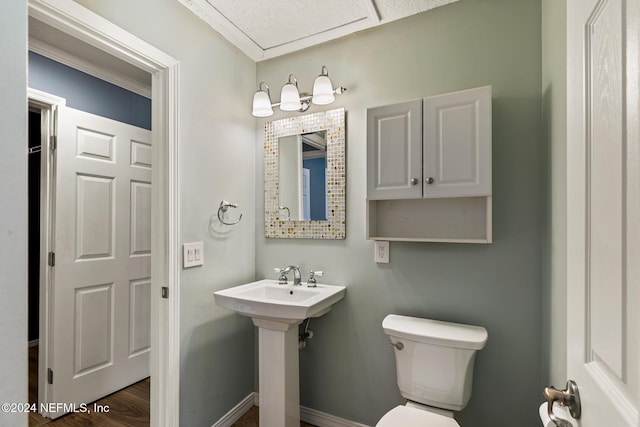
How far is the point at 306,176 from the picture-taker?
6.43ft

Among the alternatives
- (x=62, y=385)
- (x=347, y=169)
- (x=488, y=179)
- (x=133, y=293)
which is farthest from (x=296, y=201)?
(x=62, y=385)

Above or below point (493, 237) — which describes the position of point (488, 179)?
above

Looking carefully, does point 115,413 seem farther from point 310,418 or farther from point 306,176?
point 306,176

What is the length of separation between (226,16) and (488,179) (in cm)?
162

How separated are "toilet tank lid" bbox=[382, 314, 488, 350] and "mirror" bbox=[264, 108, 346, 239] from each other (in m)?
0.58

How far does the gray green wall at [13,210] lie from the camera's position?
55 cm

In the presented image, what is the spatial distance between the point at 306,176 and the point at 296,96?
48 cm

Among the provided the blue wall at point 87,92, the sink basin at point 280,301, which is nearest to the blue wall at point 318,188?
the sink basin at point 280,301

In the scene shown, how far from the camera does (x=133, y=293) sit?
2389 mm

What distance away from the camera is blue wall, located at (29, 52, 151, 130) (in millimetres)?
1934

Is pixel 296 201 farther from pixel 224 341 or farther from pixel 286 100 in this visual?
pixel 224 341

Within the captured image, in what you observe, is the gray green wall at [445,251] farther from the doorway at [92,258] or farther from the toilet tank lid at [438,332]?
the doorway at [92,258]

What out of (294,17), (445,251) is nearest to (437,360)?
(445,251)

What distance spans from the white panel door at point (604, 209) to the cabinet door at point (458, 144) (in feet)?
2.23
